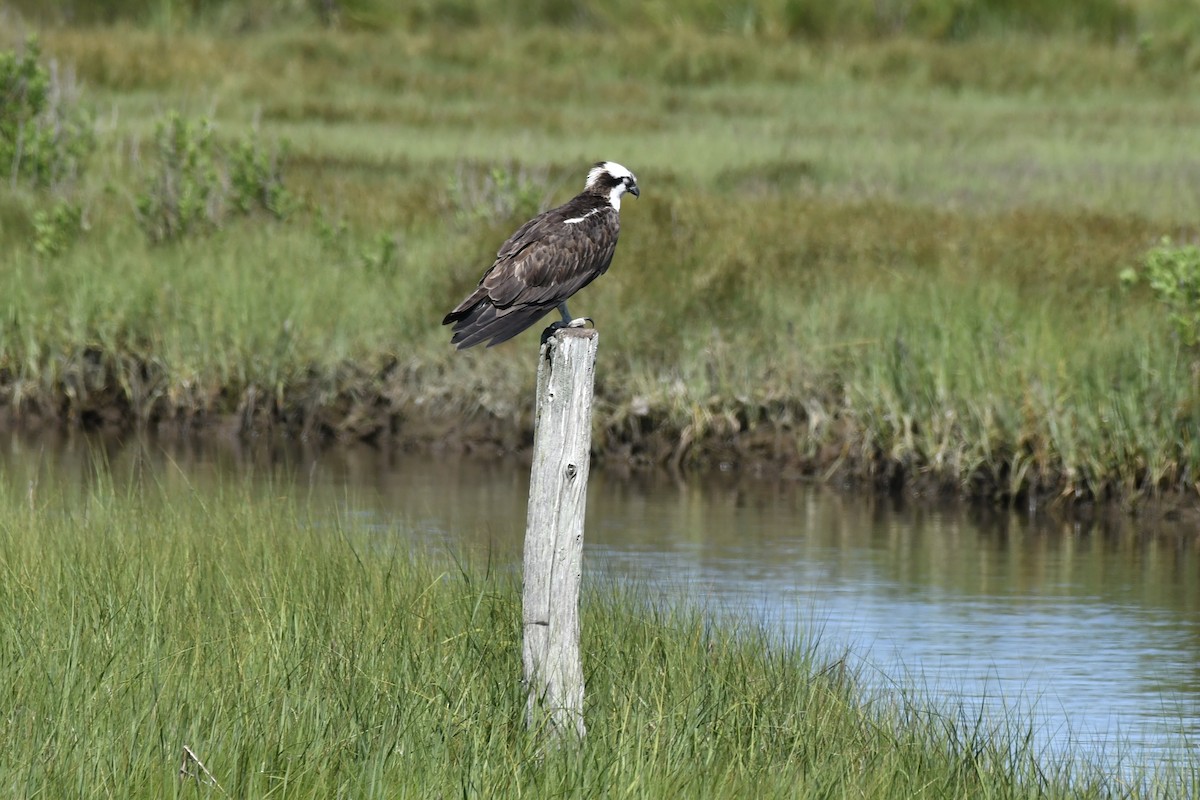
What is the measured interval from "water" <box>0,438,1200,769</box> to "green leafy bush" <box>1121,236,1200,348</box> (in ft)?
4.69

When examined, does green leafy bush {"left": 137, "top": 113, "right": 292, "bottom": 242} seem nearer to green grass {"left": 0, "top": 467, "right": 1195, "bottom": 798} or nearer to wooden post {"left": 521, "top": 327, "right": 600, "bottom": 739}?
green grass {"left": 0, "top": 467, "right": 1195, "bottom": 798}

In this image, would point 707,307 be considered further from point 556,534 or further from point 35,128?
point 556,534

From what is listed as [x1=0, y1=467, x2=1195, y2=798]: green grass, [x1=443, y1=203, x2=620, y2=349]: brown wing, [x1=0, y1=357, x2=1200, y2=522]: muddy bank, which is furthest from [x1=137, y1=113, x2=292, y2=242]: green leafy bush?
[x1=443, y1=203, x2=620, y2=349]: brown wing

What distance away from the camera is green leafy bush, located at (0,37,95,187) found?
780 inches

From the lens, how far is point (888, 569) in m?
12.3

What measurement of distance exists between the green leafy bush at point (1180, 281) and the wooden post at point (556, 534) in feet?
23.8

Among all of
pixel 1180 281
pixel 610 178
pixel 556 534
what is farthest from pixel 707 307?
pixel 556 534

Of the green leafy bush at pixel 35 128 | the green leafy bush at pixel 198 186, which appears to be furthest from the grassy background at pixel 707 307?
the green leafy bush at pixel 35 128

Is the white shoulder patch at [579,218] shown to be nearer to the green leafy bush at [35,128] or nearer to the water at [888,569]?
the water at [888,569]

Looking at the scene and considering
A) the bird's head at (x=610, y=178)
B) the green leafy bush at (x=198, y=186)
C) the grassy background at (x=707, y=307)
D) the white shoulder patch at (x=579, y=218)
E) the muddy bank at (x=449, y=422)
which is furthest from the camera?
the green leafy bush at (x=198, y=186)

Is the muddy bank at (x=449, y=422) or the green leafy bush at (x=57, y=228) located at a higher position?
the green leafy bush at (x=57, y=228)

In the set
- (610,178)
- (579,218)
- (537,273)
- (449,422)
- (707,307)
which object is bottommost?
(449,422)

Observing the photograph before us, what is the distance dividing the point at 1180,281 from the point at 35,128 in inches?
479

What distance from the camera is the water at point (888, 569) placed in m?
9.36
